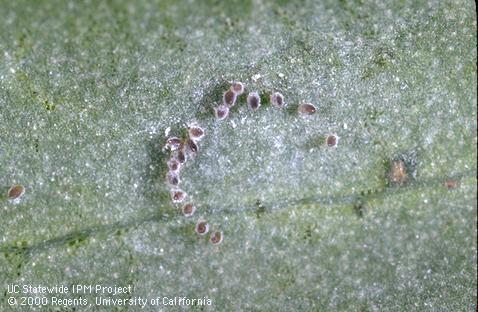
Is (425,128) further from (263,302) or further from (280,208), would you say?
(263,302)

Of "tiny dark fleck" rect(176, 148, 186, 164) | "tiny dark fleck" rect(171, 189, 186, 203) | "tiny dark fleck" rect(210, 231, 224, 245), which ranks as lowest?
"tiny dark fleck" rect(210, 231, 224, 245)

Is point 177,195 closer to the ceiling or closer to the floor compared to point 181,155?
closer to the floor

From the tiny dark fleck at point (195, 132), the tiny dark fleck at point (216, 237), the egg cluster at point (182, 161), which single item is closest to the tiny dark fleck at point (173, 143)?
the egg cluster at point (182, 161)

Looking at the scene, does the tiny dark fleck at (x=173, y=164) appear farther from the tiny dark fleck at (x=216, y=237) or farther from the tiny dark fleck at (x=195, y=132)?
the tiny dark fleck at (x=216, y=237)

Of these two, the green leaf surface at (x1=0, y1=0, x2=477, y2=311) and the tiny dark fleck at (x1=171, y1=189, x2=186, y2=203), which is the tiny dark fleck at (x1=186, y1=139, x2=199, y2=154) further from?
the tiny dark fleck at (x1=171, y1=189, x2=186, y2=203)

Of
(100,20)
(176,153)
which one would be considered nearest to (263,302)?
(176,153)

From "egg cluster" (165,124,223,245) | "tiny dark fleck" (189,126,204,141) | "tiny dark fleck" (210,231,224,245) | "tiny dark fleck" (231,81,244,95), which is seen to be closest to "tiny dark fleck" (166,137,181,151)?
"egg cluster" (165,124,223,245)

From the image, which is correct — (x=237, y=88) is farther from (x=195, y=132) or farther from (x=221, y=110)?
(x=195, y=132)

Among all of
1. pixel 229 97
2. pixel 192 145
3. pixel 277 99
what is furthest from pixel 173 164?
pixel 277 99

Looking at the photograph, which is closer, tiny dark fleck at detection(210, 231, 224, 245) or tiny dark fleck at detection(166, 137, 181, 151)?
tiny dark fleck at detection(166, 137, 181, 151)
